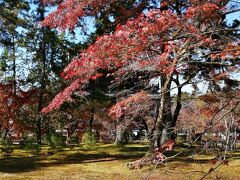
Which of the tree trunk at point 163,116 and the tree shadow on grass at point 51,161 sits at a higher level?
the tree trunk at point 163,116

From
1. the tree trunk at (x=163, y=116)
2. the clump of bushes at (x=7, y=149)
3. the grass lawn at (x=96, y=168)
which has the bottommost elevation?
the grass lawn at (x=96, y=168)

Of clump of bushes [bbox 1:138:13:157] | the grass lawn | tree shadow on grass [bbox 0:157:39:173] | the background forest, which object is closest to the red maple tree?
the background forest

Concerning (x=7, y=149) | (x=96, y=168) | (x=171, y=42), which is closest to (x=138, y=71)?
(x=171, y=42)

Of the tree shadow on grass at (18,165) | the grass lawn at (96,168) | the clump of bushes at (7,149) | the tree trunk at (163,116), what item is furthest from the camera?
the clump of bushes at (7,149)

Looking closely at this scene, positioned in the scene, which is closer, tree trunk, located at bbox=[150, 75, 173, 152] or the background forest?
the background forest

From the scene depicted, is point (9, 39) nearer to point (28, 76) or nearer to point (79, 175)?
point (79, 175)

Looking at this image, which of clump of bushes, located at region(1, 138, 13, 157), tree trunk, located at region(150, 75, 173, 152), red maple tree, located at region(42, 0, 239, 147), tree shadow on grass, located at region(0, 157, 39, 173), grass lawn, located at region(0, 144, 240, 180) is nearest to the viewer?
red maple tree, located at region(42, 0, 239, 147)

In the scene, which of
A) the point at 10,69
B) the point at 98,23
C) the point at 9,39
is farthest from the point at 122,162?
the point at 10,69

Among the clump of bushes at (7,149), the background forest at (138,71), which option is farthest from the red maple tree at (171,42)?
the clump of bushes at (7,149)

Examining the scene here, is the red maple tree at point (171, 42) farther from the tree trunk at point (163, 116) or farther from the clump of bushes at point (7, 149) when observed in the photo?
the clump of bushes at point (7, 149)

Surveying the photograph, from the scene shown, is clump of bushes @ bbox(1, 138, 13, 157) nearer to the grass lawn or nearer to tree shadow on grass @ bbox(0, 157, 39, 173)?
the grass lawn

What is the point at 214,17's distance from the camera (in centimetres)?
617

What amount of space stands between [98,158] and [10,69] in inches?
560

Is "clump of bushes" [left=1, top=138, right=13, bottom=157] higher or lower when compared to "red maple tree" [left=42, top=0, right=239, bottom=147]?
lower
